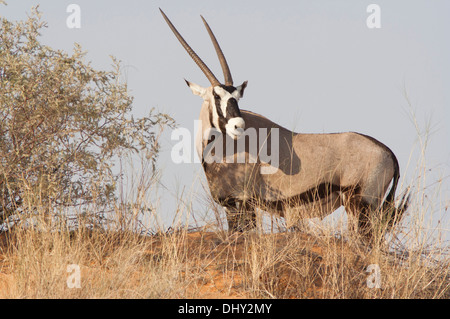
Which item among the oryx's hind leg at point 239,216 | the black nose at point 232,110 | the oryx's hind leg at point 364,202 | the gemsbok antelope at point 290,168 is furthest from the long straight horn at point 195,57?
the oryx's hind leg at point 364,202

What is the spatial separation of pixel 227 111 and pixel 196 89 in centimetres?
65

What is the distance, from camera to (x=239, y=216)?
7.49 meters

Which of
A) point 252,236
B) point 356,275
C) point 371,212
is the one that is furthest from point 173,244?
point 371,212

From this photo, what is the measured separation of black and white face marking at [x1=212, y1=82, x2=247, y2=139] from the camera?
736 centimetres

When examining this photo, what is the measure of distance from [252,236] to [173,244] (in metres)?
1.03

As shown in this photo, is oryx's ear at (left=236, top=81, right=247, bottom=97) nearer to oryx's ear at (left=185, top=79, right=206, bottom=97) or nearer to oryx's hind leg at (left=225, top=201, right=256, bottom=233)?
oryx's ear at (left=185, top=79, right=206, bottom=97)

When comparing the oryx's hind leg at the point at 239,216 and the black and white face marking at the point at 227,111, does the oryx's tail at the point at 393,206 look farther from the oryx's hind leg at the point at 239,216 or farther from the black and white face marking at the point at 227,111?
the black and white face marking at the point at 227,111

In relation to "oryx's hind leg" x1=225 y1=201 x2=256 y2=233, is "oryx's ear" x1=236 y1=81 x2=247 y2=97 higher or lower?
higher

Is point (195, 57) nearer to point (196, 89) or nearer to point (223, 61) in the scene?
point (223, 61)

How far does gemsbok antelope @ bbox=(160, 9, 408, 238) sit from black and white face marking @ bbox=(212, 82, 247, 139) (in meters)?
0.01

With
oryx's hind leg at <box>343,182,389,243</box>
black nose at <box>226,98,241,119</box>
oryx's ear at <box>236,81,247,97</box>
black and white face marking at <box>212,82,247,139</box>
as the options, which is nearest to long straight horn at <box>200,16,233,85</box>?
oryx's ear at <box>236,81,247,97</box>
